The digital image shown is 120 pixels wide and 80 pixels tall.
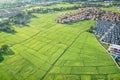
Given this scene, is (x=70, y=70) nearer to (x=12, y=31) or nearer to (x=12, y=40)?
(x=12, y=40)

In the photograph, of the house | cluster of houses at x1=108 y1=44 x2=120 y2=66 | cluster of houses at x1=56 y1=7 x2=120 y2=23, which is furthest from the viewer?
cluster of houses at x1=56 y1=7 x2=120 y2=23

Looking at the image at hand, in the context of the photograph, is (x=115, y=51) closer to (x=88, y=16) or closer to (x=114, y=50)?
(x=114, y=50)

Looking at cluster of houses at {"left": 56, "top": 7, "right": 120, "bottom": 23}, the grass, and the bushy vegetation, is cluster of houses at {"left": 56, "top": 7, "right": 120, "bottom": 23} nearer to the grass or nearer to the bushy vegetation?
the grass

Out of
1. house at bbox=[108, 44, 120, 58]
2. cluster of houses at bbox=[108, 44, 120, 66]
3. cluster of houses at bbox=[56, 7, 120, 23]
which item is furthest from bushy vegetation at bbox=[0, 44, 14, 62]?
cluster of houses at bbox=[56, 7, 120, 23]

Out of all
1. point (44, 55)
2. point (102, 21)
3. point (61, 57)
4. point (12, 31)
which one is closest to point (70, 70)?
point (61, 57)

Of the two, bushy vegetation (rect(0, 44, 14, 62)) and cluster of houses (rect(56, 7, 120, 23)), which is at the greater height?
cluster of houses (rect(56, 7, 120, 23))

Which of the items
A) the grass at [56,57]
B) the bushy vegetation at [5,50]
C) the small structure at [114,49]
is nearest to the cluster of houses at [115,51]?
the small structure at [114,49]

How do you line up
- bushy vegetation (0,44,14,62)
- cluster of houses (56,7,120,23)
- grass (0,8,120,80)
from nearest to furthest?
grass (0,8,120,80), bushy vegetation (0,44,14,62), cluster of houses (56,7,120,23)

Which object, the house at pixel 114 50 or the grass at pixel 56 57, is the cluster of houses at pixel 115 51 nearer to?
the house at pixel 114 50
